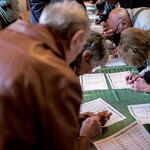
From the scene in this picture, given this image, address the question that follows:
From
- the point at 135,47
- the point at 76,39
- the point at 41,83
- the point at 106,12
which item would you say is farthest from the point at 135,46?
the point at 106,12

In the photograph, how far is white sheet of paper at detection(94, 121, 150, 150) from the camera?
88 cm

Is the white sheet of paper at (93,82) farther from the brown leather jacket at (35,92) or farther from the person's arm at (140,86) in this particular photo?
the brown leather jacket at (35,92)

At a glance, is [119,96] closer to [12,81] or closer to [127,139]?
[127,139]

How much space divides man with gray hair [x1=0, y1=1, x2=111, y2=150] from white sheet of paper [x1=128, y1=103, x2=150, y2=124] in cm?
65

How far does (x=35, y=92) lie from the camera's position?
1.50 ft

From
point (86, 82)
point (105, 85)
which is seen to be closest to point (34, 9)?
point (86, 82)

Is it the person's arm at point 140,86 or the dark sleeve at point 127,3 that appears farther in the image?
the dark sleeve at point 127,3

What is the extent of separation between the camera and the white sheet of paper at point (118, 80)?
1406 millimetres

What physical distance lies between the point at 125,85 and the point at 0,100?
3.75ft

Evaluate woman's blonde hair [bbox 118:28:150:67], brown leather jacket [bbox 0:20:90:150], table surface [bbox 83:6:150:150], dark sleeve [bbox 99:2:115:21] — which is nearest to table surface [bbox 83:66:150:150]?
table surface [bbox 83:6:150:150]

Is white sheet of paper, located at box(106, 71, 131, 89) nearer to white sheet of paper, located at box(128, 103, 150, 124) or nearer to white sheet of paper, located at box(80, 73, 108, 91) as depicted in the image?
white sheet of paper, located at box(80, 73, 108, 91)

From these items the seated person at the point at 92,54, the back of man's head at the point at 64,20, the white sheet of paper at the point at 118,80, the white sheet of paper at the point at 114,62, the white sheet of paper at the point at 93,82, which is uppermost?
the back of man's head at the point at 64,20

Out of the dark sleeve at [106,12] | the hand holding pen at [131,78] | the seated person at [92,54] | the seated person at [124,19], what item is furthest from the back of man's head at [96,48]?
the dark sleeve at [106,12]

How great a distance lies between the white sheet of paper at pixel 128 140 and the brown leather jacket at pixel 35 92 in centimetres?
39
